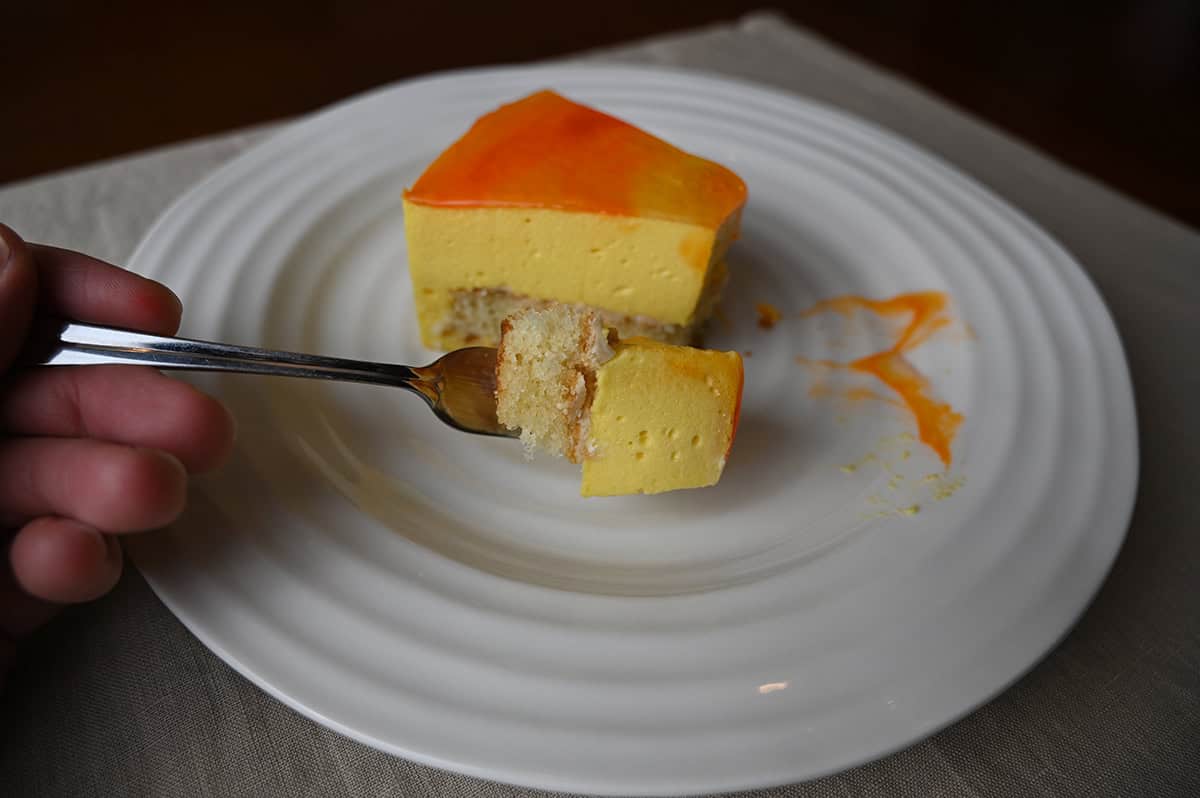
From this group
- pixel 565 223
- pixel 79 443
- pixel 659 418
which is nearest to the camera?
pixel 79 443

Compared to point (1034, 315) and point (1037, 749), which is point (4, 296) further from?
point (1034, 315)

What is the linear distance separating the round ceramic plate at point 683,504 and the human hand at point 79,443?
0.08 metres

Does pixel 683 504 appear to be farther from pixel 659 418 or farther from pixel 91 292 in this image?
pixel 91 292

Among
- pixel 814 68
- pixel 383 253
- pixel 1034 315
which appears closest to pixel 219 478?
pixel 383 253

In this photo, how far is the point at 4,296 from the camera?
0.70m

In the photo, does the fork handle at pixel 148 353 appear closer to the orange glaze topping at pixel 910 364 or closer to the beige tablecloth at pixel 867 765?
the beige tablecloth at pixel 867 765

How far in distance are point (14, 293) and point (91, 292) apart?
0.26ft

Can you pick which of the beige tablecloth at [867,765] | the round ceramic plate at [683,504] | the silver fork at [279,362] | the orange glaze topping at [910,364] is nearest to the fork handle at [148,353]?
the silver fork at [279,362]

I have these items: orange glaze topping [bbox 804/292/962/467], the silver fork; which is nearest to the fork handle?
the silver fork

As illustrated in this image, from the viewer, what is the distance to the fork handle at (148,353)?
750 mm

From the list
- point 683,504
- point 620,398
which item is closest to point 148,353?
point 620,398

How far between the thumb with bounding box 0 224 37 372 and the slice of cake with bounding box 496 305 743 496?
16.1 inches

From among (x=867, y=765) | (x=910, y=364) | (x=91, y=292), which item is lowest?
(x=867, y=765)

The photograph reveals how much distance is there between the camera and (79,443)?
0.67 meters
